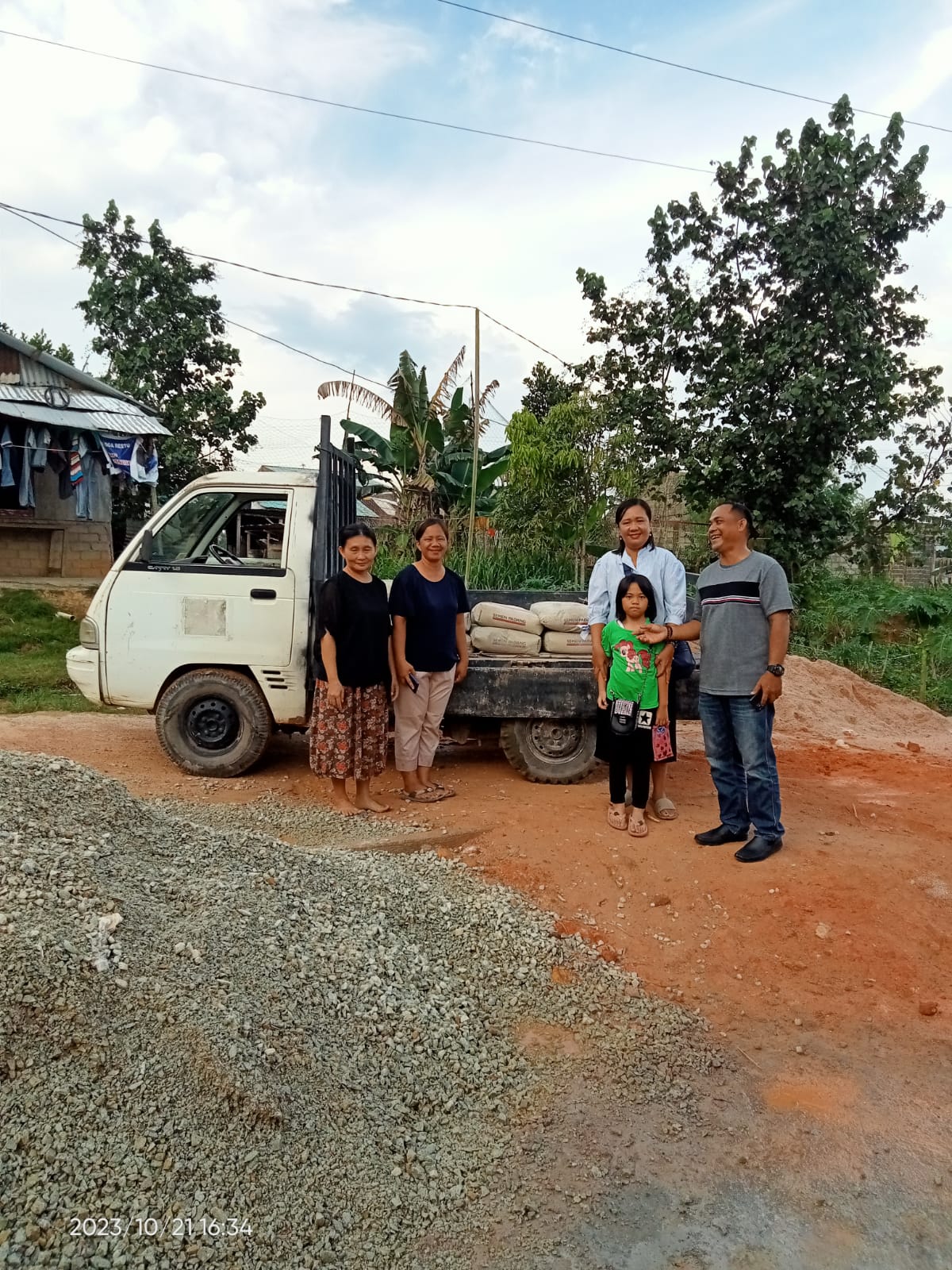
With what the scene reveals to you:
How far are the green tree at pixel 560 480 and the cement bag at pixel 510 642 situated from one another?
5842 millimetres

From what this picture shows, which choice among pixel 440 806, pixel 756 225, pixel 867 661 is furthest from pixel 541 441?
pixel 440 806

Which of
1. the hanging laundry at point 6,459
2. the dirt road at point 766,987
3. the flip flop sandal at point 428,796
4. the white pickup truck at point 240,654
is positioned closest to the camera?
the dirt road at point 766,987

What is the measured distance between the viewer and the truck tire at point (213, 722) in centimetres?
557

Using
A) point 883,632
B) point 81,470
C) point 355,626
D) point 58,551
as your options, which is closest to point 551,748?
point 355,626

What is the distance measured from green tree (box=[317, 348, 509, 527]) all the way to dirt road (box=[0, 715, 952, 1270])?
6.54m

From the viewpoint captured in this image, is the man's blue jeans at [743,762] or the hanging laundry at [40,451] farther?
the hanging laundry at [40,451]

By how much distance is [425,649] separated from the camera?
505 cm

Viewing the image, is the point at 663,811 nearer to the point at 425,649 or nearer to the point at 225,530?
the point at 425,649

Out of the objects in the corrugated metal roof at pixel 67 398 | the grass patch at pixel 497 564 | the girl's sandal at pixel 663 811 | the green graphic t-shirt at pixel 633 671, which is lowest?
the girl's sandal at pixel 663 811

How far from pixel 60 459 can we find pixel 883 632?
39.2ft

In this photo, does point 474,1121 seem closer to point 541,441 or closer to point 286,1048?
point 286,1048

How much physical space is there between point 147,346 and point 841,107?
42.5ft

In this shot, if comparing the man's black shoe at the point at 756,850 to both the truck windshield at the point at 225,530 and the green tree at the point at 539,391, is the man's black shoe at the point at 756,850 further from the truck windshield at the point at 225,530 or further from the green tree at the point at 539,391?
the green tree at the point at 539,391

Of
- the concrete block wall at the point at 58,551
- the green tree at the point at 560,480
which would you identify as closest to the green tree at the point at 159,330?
the concrete block wall at the point at 58,551
